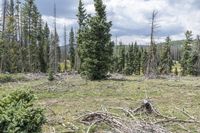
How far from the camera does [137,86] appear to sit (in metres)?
31.7

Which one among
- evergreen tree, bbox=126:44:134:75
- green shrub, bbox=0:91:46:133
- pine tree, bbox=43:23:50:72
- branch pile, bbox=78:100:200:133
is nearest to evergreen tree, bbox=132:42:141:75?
evergreen tree, bbox=126:44:134:75

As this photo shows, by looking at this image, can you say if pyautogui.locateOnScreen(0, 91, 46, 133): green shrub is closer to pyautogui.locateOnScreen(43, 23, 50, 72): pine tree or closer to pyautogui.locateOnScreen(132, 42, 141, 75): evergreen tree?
pyautogui.locateOnScreen(43, 23, 50, 72): pine tree

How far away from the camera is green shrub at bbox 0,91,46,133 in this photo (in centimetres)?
1062

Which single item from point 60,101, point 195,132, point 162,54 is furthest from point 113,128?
point 162,54

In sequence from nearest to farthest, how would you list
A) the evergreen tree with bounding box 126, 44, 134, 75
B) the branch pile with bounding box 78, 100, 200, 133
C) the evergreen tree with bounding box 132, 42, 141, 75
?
the branch pile with bounding box 78, 100, 200, 133 < the evergreen tree with bounding box 126, 44, 134, 75 < the evergreen tree with bounding box 132, 42, 141, 75

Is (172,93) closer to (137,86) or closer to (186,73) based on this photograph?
(137,86)

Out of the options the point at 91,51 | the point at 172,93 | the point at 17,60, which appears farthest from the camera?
the point at 17,60

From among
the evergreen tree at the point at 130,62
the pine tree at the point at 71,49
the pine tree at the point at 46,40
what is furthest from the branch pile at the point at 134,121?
the pine tree at the point at 71,49

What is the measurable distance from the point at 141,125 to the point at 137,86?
18.2m

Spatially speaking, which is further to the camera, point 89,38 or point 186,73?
point 186,73

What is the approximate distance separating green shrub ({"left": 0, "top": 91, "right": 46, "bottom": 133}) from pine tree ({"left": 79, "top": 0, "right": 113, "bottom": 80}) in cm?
2763

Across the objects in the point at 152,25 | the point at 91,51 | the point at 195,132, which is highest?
the point at 152,25

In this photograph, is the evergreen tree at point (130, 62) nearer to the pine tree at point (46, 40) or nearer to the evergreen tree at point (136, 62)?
the evergreen tree at point (136, 62)

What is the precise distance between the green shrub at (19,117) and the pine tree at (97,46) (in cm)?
2763
